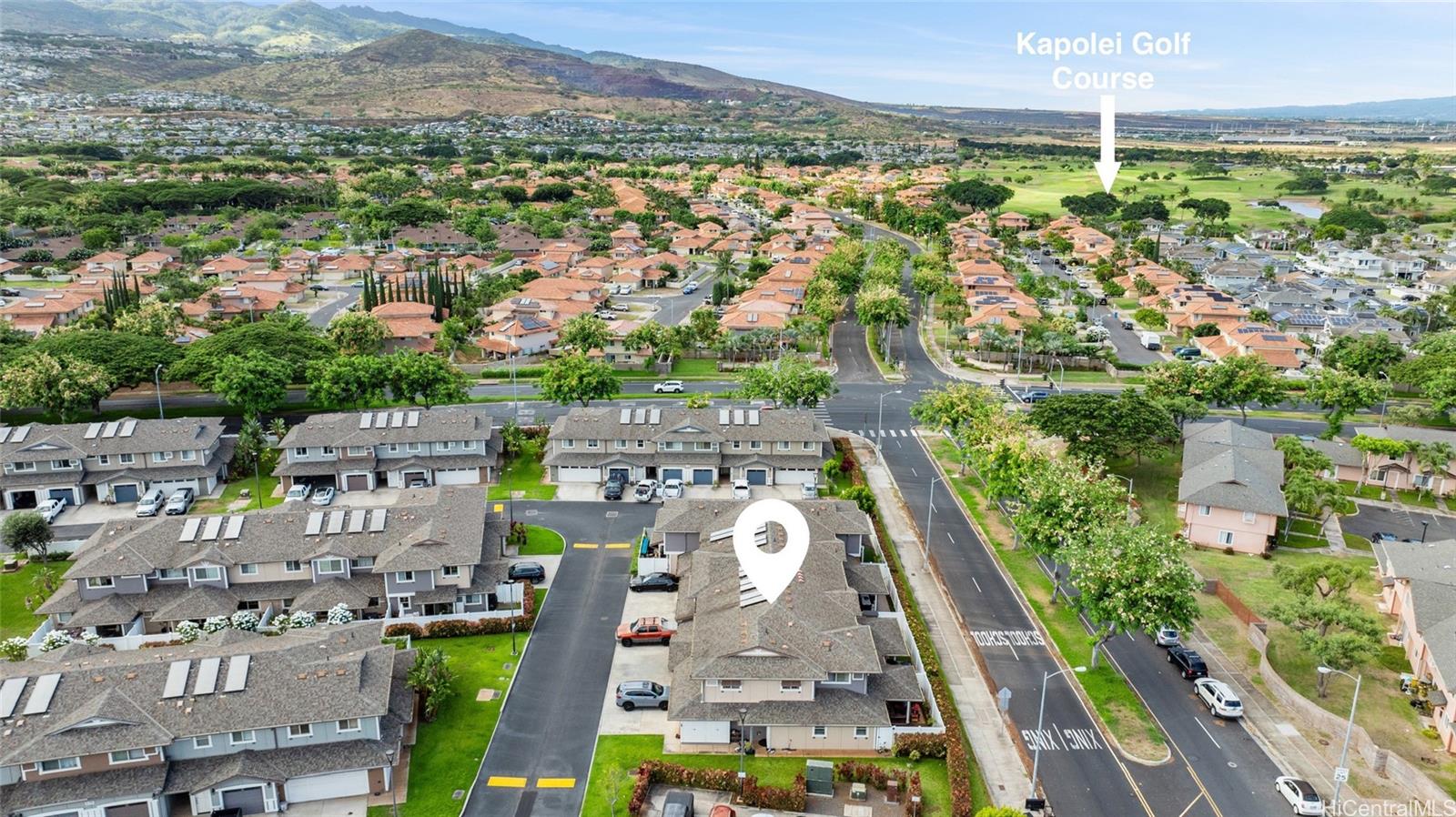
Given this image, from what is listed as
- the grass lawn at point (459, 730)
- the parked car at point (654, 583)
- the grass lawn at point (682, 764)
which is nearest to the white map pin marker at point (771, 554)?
the parked car at point (654, 583)

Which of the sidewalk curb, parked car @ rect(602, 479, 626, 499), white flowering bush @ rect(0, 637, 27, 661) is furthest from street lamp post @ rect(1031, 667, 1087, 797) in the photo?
white flowering bush @ rect(0, 637, 27, 661)

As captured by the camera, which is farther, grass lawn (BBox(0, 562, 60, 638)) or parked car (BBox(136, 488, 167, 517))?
parked car (BBox(136, 488, 167, 517))

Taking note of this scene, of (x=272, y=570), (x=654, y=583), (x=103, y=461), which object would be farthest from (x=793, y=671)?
(x=103, y=461)

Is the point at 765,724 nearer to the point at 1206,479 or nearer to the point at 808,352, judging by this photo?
the point at 1206,479

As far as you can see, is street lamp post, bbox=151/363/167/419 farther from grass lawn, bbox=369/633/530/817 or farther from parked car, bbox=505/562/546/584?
grass lawn, bbox=369/633/530/817

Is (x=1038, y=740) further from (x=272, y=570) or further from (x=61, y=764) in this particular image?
(x=272, y=570)

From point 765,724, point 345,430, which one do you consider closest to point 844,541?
point 765,724
